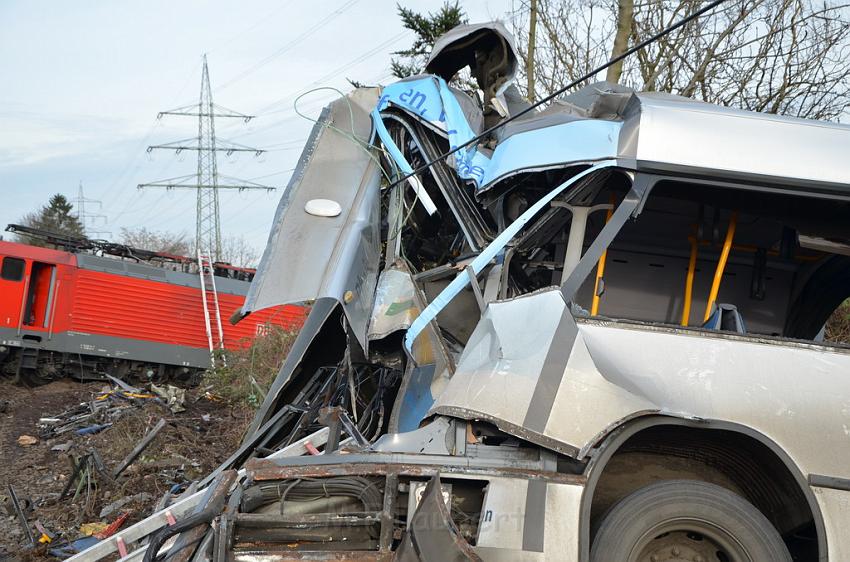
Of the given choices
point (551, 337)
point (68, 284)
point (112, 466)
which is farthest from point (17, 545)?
point (68, 284)

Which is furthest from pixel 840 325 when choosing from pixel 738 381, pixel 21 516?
pixel 21 516

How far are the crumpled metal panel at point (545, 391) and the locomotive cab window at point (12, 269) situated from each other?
16958mm

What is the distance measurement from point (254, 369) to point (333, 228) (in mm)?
9700

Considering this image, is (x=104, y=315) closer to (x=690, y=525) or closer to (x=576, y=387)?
(x=576, y=387)

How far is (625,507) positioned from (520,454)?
1.72 ft

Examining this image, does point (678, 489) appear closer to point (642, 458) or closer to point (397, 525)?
point (642, 458)

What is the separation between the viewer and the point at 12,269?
57.8ft

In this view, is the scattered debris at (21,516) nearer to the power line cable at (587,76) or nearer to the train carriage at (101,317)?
the power line cable at (587,76)

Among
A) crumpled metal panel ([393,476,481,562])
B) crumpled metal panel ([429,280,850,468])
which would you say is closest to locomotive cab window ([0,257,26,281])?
crumpled metal panel ([429,280,850,468])

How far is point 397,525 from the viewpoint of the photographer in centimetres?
335

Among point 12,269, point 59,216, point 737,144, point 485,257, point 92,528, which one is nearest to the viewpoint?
point 737,144

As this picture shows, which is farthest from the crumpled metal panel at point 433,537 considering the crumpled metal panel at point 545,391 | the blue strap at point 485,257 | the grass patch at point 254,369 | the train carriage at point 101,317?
the train carriage at point 101,317

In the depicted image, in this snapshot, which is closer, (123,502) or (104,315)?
(123,502)

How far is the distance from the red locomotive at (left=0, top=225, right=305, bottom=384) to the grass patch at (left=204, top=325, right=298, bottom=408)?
1182 mm
